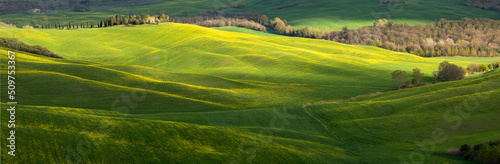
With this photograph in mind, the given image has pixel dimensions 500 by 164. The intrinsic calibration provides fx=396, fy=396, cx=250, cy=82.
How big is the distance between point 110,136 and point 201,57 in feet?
265

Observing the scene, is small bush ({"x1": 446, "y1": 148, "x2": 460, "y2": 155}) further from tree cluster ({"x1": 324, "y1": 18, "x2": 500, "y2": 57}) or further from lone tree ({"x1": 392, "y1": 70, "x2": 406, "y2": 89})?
tree cluster ({"x1": 324, "y1": 18, "x2": 500, "y2": 57})

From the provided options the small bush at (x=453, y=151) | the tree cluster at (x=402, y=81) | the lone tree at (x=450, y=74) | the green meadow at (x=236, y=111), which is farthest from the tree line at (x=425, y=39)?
the small bush at (x=453, y=151)

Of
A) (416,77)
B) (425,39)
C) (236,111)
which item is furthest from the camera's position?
(425,39)

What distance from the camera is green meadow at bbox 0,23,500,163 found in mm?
34906

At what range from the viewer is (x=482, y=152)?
124 ft

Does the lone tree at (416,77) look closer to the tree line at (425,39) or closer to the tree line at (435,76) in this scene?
the tree line at (435,76)

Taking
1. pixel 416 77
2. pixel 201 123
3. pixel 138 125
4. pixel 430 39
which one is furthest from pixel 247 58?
pixel 430 39

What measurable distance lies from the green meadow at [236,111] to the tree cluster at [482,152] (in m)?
1.30

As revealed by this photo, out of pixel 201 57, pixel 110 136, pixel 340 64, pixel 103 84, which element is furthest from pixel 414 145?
pixel 201 57

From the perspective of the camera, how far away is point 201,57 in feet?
378

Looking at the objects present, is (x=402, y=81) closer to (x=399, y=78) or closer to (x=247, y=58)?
(x=399, y=78)

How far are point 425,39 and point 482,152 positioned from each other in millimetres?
154216

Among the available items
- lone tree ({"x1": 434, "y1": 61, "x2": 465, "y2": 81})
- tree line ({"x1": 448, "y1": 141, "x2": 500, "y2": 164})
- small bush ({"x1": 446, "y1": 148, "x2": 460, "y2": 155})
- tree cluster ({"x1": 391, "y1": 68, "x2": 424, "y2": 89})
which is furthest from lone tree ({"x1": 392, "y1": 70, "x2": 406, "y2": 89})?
tree line ({"x1": 448, "y1": 141, "x2": 500, "y2": 164})

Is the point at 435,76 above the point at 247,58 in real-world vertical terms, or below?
below
